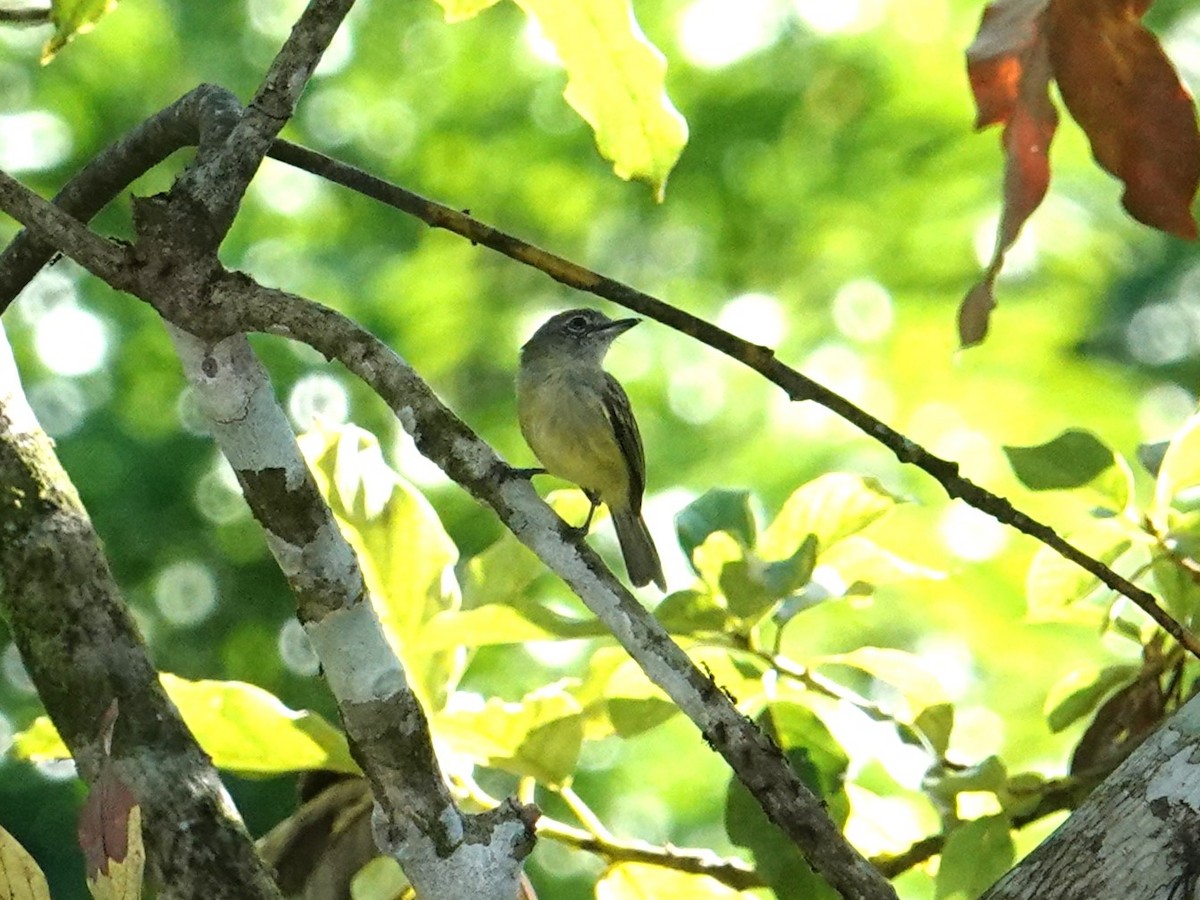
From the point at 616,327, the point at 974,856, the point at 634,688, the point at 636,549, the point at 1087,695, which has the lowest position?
the point at 974,856

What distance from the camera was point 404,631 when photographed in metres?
1.92

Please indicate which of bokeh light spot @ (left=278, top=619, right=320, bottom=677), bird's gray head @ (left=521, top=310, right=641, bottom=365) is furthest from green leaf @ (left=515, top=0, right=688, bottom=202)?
bokeh light spot @ (left=278, top=619, right=320, bottom=677)

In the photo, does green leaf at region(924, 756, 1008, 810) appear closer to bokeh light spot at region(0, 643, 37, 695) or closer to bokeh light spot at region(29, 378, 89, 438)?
bokeh light spot at region(0, 643, 37, 695)

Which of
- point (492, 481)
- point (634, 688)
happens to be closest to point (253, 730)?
point (634, 688)

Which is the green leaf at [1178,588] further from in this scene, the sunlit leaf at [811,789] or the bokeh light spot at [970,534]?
the bokeh light spot at [970,534]

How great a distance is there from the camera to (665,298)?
18.2 ft

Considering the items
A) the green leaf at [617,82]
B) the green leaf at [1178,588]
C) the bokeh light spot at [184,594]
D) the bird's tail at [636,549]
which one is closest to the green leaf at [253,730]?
the green leaf at [617,82]

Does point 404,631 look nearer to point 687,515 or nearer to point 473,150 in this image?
point 687,515

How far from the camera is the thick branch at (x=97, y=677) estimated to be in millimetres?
1583

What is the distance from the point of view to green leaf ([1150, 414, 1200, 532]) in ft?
6.25

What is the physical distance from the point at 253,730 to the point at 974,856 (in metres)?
0.82

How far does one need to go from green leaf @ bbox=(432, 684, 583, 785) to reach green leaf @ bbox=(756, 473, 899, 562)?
355 millimetres

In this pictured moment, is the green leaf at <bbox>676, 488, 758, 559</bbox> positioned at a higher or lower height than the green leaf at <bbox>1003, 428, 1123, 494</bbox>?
higher

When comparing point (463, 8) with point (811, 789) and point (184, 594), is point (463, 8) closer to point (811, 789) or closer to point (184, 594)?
point (811, 789)
